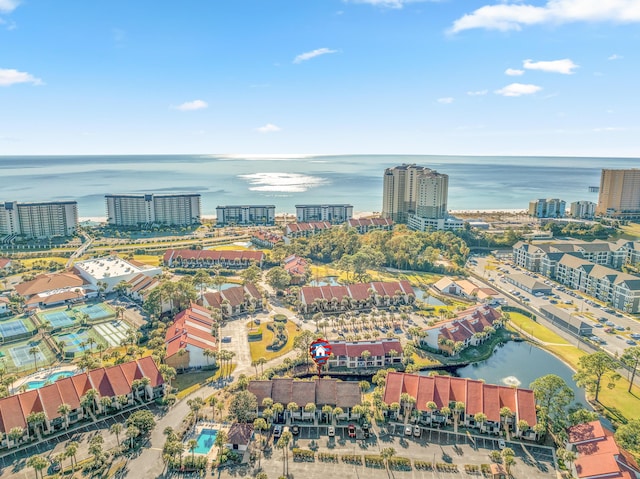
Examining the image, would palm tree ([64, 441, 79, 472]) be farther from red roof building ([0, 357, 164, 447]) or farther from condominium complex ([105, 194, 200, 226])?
condominium complex ([105, 194, 200, 226])

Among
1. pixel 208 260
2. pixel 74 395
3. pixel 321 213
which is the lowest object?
pixel 74 395

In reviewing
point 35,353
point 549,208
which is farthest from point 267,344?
point 549,208

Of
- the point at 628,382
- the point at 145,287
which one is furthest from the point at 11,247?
the point at 628,382

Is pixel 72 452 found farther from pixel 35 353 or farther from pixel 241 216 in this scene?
pixel 241 216

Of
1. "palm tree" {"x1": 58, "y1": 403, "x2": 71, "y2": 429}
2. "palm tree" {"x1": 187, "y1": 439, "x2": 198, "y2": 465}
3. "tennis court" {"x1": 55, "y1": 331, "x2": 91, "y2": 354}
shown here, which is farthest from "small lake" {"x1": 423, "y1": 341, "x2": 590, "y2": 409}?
"tennis court" {"x1": 55, "y1": 331, "x2": 91, "y2": 354}

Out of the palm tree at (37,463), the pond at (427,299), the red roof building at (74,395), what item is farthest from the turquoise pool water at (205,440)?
the pond at (427,299)

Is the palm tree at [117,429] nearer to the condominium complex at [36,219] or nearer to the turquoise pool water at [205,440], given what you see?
the turquoise pool water at [205,440]

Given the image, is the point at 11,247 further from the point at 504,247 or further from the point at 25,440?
the point at 504,247
